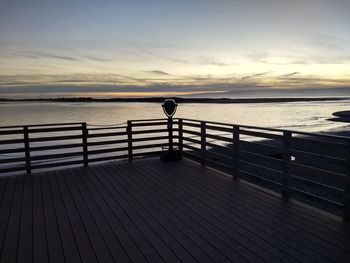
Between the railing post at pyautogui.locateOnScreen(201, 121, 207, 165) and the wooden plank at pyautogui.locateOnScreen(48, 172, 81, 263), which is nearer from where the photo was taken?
the wooden plank at pyautogui.locateOnScreen(48, 172, 81, 263)

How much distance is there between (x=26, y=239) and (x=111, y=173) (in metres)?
2.61

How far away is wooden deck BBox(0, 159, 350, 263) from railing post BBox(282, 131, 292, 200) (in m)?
0.19

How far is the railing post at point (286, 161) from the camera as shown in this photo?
3696 millimetres

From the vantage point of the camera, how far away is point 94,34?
9414 mm

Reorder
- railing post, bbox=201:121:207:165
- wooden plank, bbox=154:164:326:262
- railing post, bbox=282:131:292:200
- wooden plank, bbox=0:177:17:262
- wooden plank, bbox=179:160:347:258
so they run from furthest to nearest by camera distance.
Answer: railing post, bbox=201:121:207:165 → railing post, bbox=282:131:292:200 → wooden plank, bbox=0:177:17:262 → wooden plank, bbox=179:160:347:258 → wooden plank, bbox=154:164:326:262

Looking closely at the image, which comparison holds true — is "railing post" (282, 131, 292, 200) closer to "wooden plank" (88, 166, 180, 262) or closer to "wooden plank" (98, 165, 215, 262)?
"wooden plank" (98, 165, 215, 262)

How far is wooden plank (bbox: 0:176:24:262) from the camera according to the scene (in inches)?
97.7

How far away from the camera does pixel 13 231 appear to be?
9.76 ft

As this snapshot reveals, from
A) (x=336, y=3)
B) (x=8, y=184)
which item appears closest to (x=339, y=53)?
(x=336, y=3)

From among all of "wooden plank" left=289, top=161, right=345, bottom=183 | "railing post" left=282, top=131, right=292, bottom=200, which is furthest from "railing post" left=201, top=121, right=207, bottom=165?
"wooden plank" left=289, top=161, right=345, bottom=183

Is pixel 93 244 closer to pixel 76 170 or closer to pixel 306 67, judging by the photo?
pixel 76 170

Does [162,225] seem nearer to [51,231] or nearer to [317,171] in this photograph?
[51,231]

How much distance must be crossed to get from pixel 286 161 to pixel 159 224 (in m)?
1.92

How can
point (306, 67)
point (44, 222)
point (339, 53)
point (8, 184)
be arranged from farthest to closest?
1. point (306, 67)
2. point (339, 53)
3. point (8, 184)
4. point (44, 222)
